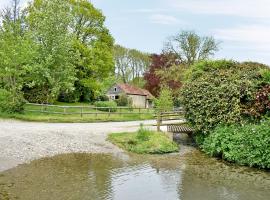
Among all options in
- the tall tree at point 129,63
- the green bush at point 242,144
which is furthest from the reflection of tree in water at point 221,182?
the tall tree at point 129,63

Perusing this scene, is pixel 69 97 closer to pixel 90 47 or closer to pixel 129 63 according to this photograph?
pixel 90 47

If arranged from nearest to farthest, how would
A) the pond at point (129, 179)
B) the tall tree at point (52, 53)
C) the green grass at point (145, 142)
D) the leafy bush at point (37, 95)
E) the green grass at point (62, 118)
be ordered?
the pond at point (129, 179) < the green grass at point (145, 142) < the green grass at point (62, 118) < the tall tree at point (52, 53) < the leafy bush at point (37, 95)

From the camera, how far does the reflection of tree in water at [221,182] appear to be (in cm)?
1129

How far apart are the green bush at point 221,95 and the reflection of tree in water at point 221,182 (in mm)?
2643

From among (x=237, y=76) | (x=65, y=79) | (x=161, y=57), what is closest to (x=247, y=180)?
(x=237, y=76)

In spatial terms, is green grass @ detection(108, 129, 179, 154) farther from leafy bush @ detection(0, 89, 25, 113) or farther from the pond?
leafy bush @ detection(0, 89, 25, 113)

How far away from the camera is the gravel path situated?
49.8 ft

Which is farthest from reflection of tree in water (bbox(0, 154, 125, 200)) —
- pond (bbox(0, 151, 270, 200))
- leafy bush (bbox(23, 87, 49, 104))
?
leafy bush (bbox(23, 87, 49, 104))

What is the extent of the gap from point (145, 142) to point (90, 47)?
1022 inches

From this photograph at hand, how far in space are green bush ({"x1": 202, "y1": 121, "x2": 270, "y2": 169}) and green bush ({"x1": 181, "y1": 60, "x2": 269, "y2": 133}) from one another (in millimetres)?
636

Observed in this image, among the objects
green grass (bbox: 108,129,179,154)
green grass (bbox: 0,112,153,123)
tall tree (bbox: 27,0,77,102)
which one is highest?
tall tree (bbox: 27,0,77,102)

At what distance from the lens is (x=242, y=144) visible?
1606 centimetres

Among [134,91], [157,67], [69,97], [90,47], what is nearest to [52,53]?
[69,97]

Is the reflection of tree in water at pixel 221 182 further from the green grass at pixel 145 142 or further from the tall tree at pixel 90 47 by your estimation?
the tall tree at pixel 90 47
